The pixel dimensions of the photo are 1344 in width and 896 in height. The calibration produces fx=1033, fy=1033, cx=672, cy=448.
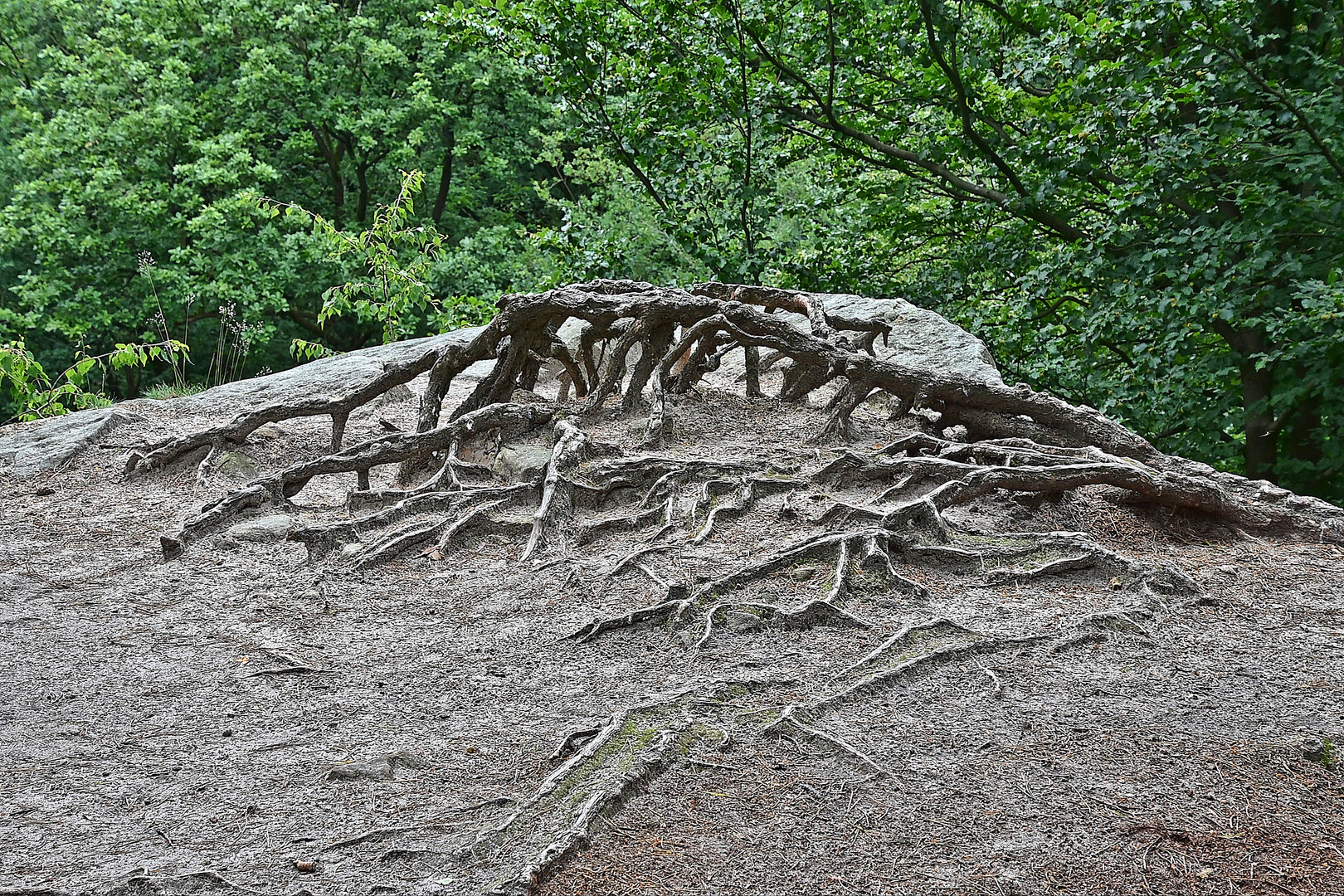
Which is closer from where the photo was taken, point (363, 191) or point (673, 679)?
point (673, 679)

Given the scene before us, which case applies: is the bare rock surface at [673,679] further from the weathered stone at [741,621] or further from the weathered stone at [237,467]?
the weathered stone at [237,467]

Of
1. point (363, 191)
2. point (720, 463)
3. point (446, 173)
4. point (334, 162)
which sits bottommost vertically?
point (720, 463)

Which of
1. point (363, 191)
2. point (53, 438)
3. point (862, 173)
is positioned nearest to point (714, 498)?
point (53, 438)

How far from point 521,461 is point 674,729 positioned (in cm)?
312

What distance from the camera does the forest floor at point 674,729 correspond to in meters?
2.75

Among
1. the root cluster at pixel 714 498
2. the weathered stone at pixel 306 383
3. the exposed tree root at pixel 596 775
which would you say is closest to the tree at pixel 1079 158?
the root cluster at pixel 714 498

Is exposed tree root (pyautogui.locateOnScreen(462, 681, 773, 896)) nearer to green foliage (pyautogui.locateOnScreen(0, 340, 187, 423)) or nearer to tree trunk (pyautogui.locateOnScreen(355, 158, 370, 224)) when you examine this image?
green foliage (pyautogui.locateOnScreen(0, 340, 187, 423))

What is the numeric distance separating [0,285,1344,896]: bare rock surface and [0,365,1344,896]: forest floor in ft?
0.05

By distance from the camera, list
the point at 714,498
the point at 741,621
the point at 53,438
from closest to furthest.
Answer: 1. the point at 741,621
2. the point at 714,498
3. the point at 53,438

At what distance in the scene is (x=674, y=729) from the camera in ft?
10.9

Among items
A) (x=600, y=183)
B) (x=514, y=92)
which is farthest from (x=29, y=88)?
(x=600, y=183)

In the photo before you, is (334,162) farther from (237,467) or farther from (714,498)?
(714,498)

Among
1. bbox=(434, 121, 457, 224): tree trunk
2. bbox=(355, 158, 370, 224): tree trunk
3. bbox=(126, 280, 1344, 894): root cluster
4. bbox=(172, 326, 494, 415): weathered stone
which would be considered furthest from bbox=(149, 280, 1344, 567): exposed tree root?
bbox=(355, 158, 370, 224): tree trunk

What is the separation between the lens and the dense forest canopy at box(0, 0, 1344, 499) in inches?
302
